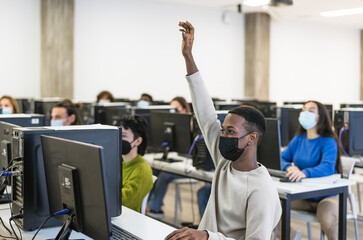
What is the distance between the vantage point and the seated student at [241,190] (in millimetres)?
1946

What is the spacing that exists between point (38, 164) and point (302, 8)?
8.96 m

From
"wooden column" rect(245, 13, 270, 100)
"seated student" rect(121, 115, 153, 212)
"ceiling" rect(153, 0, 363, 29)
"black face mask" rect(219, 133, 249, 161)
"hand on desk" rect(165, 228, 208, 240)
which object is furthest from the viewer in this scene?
"wooden column" rect(245, 13, 270, 100)

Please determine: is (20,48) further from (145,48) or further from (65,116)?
(65,116)

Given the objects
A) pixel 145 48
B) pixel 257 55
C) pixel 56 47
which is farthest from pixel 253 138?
pixel 257 55

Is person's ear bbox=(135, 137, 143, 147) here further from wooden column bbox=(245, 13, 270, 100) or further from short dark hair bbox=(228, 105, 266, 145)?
wooden column bbox=(245, 13, 270, 100)

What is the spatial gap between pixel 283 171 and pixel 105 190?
7.13 ft

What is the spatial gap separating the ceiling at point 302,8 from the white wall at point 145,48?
42 cm

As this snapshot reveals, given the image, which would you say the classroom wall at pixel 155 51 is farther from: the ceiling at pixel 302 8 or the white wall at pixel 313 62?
the ceiling at pixel 302 8

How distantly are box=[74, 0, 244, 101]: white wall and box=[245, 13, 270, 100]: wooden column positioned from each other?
24cm

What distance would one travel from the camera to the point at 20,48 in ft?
27.9

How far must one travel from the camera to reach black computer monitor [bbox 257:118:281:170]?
11.4 feet

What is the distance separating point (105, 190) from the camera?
1630 millimetres

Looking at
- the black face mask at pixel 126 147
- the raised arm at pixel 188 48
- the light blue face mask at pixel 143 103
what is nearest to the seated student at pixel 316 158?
the black face mask at pixel 126 147

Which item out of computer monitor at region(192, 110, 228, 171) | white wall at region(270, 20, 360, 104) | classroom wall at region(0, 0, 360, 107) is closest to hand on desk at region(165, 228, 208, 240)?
computer monitor at region(192, 110, 228, 171)
